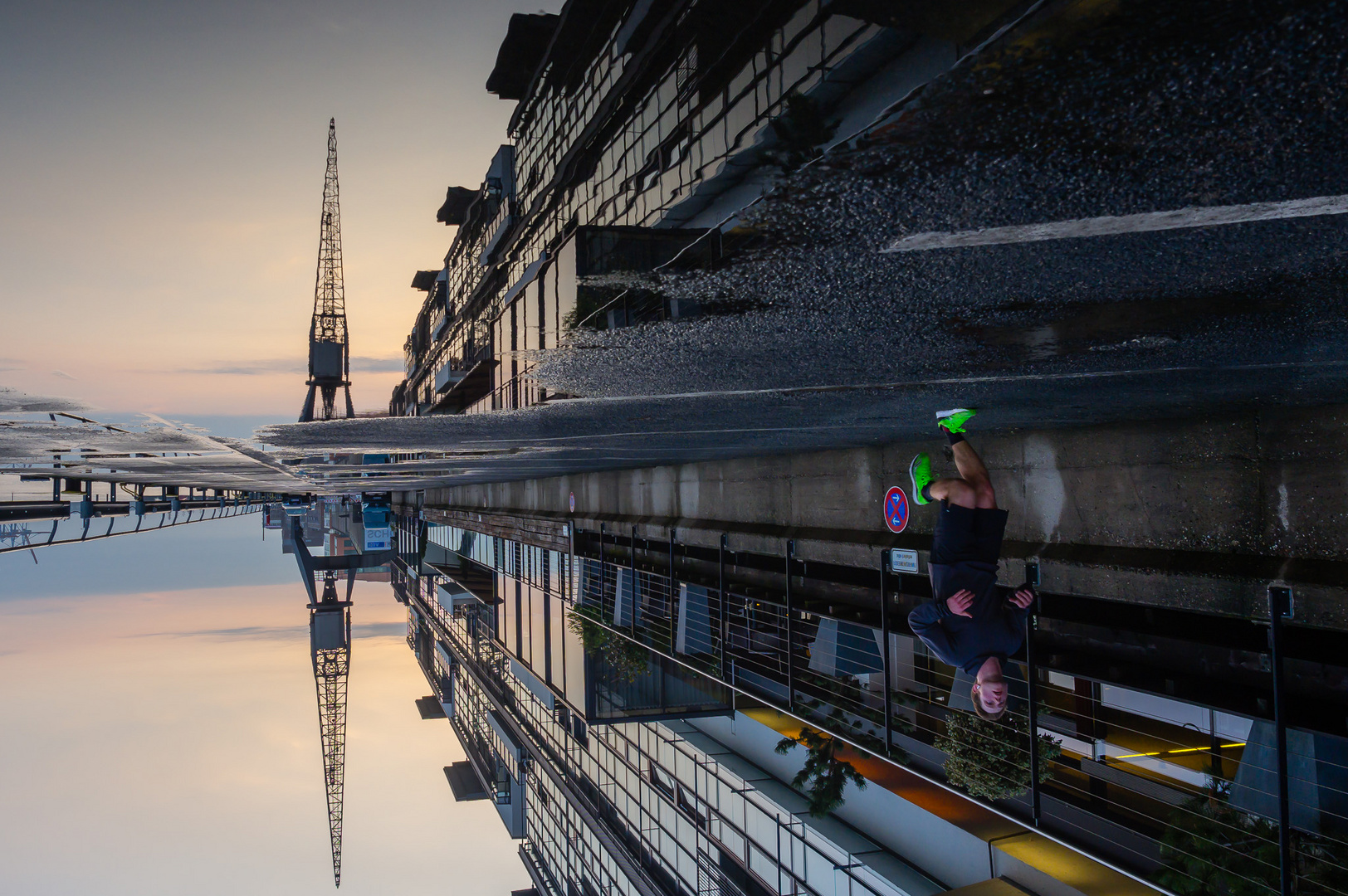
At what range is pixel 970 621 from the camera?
4.87 meters

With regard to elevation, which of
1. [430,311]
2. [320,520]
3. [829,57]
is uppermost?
[430,311]

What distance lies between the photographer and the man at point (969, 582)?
15.0 ft

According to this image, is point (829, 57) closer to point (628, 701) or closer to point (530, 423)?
point (530, 423)

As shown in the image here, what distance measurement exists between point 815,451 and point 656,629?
5.66m

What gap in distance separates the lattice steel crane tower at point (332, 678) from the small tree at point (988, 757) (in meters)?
64.2

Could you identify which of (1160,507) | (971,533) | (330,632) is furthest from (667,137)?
(330,632)

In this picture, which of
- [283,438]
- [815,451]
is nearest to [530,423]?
[283,438]

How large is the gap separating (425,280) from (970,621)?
2879 inches

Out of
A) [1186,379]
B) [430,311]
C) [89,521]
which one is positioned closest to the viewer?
[1186,379]

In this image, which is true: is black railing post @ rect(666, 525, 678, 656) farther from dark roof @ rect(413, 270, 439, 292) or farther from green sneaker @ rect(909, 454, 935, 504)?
dark roof @ rect(413, 270, 439, 292)

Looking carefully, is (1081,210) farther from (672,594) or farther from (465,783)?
(465,783)

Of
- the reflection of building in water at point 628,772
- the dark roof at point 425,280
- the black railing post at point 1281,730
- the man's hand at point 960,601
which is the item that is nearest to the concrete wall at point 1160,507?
the black railing post at point 1281,730

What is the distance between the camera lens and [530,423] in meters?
6.95

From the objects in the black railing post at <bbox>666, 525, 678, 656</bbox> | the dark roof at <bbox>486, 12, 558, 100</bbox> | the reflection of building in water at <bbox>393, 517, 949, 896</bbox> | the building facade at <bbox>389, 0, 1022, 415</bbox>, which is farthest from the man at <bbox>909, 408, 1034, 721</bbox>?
the dark roof at <bbox>486, 12, 558, 100</bbox>
